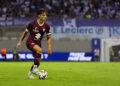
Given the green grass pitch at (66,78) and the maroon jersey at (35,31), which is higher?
the maroon jersey at (35,31)

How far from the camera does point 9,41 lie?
35125mm

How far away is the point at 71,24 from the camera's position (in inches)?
1313

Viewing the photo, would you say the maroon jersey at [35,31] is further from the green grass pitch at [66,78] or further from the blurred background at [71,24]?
the blurred background at [71,24]

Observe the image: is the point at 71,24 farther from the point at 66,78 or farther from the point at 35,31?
the point at 35,31

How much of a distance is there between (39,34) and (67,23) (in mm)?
20706

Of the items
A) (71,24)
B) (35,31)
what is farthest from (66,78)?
(71,24)

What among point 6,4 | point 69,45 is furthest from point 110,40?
point 6,4

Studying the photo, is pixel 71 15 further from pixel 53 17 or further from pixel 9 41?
pixel 9 41

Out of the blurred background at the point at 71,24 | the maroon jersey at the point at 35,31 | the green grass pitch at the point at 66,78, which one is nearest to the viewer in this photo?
the green grass pitch at the point at 66,78

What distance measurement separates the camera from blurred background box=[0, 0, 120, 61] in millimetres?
33406

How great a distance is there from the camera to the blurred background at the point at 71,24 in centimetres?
3341

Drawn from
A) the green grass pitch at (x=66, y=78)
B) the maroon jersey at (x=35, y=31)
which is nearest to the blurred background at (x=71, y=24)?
the green grass pitch at (x=66, y=78)

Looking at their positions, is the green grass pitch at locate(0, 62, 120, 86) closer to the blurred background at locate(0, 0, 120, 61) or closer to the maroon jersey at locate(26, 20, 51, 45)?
the maroon jersey at locate(26, 20, 51, 45)

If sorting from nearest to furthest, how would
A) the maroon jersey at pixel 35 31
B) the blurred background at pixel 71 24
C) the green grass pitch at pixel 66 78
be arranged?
the green grass pitch at pixel 66 78 < the maroon jersey at pixel 35 31 < the blurred background at pixel 71 24
